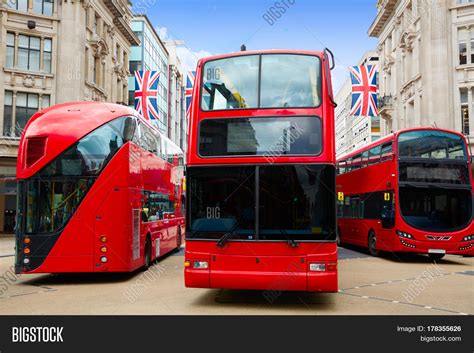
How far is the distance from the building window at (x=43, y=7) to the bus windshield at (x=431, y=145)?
2543 centimetres

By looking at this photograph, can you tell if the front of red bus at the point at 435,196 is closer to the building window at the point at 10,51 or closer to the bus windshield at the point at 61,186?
the bus windshield at the point at 61,186

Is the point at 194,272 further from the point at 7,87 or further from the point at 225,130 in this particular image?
the point at 7,87

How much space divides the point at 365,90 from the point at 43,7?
21.5 metres

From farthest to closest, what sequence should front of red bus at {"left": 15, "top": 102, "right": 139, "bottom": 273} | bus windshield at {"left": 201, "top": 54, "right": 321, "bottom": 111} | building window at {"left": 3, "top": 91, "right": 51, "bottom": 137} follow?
building window at {"left": 3, "top": 91, "right": 51, "bottom": 137}, front of red bus at {"left": 15, "top": 102, "right": 139, "bottom": 273}, bus windshield at {"left": 201, "top": 54, "right": 321, "bottom": 111}

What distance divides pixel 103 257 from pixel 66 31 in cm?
2543

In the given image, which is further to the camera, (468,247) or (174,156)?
(174,156)

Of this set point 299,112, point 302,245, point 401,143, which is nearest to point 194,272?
point 302,245

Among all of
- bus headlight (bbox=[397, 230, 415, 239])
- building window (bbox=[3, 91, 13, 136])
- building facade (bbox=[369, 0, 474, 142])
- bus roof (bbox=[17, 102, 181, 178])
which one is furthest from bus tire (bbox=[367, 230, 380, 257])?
building window (bbox=[3, 91, 13, 136])

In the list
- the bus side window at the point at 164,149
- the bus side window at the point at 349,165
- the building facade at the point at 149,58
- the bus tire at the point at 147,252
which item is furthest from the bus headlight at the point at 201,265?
the building facade at the point at 149,58

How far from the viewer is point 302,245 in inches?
326

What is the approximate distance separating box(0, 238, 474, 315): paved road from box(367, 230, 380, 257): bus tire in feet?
14.3

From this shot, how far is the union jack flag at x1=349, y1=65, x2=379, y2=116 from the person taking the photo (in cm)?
2275

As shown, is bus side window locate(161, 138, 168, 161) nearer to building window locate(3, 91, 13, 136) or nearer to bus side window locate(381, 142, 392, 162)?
bus side window locate(381, 142, 392, 162)

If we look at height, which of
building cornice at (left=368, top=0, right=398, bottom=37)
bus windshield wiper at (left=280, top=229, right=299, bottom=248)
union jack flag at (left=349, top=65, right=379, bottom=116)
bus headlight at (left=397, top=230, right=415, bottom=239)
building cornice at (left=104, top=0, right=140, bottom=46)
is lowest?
bus headlight at (left=397, top=230, right=415, bottom=239)
